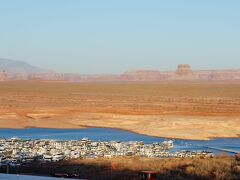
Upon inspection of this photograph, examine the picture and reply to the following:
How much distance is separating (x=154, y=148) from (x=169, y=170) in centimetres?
1113

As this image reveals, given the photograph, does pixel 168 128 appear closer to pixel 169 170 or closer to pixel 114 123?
pixel 114 123

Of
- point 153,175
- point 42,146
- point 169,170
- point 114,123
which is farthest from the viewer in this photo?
point 114,123

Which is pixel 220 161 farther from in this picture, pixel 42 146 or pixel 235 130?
pixel 235 130

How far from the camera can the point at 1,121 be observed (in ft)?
179

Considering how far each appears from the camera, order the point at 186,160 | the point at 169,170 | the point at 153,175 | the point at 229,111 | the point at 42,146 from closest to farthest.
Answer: the point at 153,175 → the point at 169,170 → the point at 186,160 → the point at 42,146 → the point at 229,111

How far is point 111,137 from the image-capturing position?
42.3 m

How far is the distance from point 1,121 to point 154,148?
79.3ft

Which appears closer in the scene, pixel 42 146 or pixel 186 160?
pixel 186 160

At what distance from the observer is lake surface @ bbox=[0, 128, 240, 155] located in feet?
119

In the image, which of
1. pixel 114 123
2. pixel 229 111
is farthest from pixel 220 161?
pixel 229 111

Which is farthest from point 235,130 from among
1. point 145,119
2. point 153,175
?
point 153,175

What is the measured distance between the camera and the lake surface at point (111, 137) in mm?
36406

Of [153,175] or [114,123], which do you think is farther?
[114,123]

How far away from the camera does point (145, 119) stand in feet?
180
